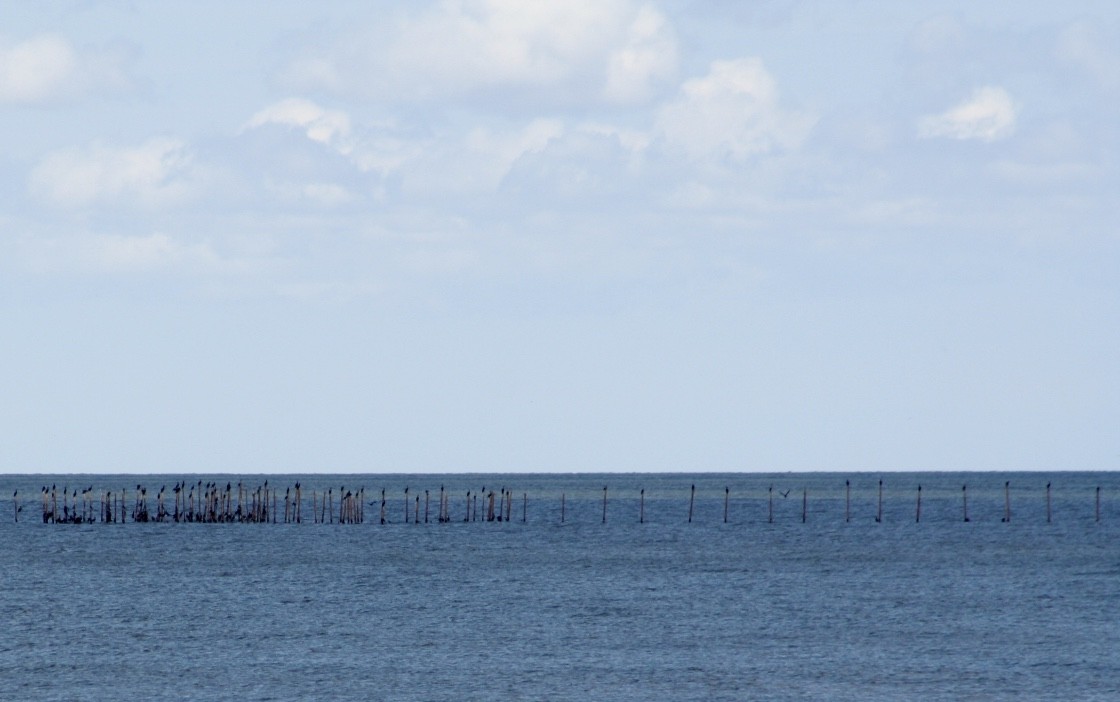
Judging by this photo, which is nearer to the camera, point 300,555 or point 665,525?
point 300,555

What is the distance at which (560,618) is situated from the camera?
7344 cm

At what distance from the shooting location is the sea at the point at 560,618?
5562cm

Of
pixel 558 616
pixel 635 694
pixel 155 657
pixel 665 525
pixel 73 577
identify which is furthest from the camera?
pixel 665 525

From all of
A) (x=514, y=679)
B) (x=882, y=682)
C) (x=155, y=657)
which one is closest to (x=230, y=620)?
(x=155, y=657)

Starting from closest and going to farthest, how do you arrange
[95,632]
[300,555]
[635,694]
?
1. [635,694]
2. [95,632]
3. [300,555]

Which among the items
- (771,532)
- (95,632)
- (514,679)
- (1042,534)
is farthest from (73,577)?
(1042,534)

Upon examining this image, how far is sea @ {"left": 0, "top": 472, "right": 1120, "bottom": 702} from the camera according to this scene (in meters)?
55.6

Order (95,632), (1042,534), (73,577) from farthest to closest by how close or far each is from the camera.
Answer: (1042,534) < (73,577) < (95,632)

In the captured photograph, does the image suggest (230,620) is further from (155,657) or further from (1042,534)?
(1042,534)

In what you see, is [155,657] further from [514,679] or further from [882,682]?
[882,682]

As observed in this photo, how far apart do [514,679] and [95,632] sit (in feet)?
70.3

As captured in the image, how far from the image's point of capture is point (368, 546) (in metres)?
123

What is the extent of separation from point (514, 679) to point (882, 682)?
39.9 ft

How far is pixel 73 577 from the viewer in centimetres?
9506
